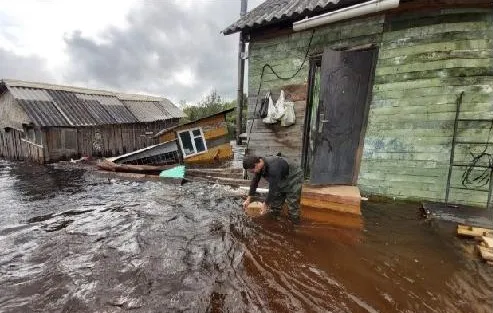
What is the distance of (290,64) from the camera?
285 inches

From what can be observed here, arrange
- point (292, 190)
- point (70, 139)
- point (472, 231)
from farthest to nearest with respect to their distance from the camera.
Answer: point (70, 139), point (292, 190), point (472, 231)

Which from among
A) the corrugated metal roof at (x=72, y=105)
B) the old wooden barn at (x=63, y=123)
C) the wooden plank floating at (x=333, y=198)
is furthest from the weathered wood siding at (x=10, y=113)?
the wooden plank floating at (x=333, y=198)

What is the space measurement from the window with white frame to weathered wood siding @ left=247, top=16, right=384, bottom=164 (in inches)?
302

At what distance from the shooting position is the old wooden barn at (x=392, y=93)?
17.1ft

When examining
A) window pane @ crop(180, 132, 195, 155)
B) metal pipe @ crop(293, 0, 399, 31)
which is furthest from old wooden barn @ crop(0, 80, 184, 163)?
metal pipe @ crop(293, 0, 399, 31)

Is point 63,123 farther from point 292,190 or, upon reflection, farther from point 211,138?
point 292,190

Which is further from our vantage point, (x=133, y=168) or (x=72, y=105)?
(x=72, y=105)

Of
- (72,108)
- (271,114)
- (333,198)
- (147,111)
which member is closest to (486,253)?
(333,198)

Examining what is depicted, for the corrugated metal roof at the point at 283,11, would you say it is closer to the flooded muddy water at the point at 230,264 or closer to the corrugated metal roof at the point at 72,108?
the flooded muddy water at the point at 230,264

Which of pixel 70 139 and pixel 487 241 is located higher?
pixel 70 139

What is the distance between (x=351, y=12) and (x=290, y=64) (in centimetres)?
200

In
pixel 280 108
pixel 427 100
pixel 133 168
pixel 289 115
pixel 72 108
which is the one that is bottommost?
pixel 133 168

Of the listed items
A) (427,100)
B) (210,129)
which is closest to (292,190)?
(427,100)

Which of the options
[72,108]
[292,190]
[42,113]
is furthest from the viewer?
[72,108]
